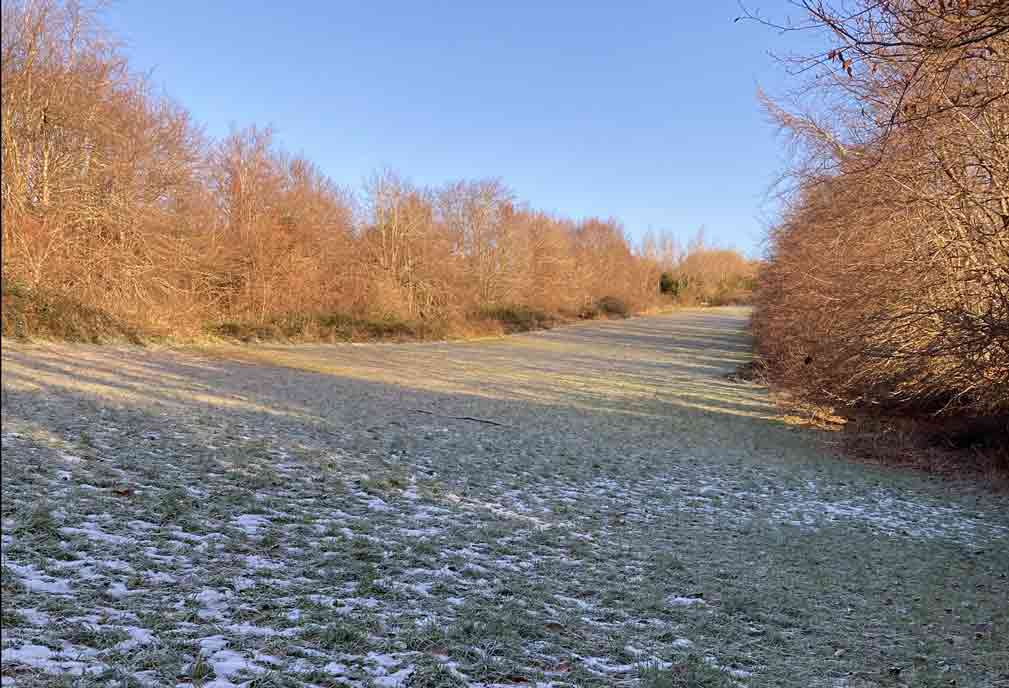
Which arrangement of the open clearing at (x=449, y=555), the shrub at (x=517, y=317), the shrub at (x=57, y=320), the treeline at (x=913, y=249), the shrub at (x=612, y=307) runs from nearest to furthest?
the open clearing at (x=449, y=555) → the treeline at (x=913, y=249) → the shrub at (x=57, y=320) → the shrub at (x=517, y=317) → the shrub at (x=612, y=307)

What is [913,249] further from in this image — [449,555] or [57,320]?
[57,320]

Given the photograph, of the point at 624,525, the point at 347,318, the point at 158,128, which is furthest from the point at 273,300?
the point at 624,525

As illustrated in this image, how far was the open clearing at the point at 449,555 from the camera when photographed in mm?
3498

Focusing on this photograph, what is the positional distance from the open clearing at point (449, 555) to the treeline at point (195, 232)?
2.34 metres

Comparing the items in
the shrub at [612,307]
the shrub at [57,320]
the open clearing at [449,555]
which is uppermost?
the shrub at [612,307]

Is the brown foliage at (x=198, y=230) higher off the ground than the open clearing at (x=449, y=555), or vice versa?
the brown foliage at (x=198, y=230)

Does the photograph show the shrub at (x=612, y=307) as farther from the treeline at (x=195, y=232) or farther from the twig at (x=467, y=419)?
the twig at (x=467, y=419)

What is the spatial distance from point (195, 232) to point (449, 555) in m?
21.4

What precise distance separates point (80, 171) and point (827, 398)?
1873 centimetres

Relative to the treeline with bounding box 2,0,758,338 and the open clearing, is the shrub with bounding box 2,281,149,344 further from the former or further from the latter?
the open clearing

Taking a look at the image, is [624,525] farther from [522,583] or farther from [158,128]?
[158,128]

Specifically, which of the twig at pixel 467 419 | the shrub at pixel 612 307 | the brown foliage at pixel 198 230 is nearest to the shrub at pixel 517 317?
the brown foliage at pixel 198 230

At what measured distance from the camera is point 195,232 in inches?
905

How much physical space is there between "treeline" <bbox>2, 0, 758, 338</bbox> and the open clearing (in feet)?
7.69
